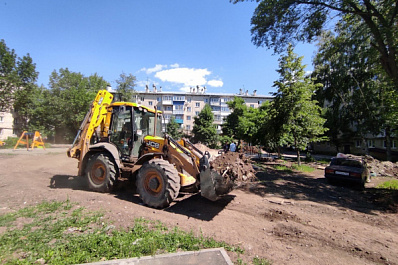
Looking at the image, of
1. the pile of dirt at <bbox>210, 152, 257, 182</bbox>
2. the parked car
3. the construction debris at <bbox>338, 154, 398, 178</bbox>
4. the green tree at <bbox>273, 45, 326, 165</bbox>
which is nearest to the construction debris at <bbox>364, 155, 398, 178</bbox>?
the construction debris at <bbox>338, 154, 398, 178</bbox>

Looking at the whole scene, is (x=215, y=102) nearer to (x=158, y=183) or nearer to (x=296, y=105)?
(x=296, y=105)

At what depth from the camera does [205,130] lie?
135 feet

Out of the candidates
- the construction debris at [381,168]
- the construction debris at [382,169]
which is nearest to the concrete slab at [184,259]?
the construction debris at [381,168]

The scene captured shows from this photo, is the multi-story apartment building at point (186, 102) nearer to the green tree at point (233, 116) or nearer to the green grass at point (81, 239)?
the green tree at point (233, 116)

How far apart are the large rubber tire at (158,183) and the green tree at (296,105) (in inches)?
437

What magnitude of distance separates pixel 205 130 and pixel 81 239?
37666 mm

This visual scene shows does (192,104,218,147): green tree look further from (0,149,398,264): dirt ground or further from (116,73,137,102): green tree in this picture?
(0,149,398,264): dirt ground

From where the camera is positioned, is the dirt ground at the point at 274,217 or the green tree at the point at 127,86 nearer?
the dirt ground at the point at 274,217

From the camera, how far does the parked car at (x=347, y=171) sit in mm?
9516

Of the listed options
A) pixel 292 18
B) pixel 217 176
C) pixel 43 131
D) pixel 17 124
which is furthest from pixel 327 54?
pixel 17 124

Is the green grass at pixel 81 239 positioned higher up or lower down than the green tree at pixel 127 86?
lower down

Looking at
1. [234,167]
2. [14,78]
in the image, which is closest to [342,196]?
[234,167]

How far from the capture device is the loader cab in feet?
21.6

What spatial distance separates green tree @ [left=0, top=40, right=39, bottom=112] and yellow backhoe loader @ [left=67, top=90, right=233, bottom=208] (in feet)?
97.2
